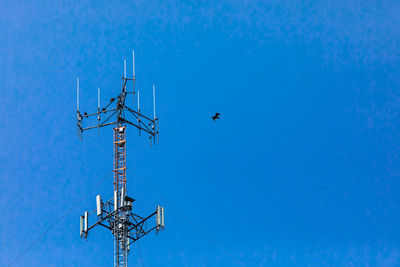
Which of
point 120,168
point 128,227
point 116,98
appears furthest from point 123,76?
point 128,227

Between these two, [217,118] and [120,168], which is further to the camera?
[217,118]

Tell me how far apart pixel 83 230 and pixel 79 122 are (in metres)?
8.35

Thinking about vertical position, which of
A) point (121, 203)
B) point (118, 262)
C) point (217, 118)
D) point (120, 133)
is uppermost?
point (217, 118)

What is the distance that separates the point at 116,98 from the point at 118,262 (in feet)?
39.9

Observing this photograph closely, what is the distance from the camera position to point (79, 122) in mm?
57000

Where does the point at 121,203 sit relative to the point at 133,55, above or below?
below

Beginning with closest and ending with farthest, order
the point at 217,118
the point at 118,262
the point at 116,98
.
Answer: the point at 118,262, the point at 116,98, the point at 217,118

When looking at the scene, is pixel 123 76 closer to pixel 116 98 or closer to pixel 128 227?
pixel 116 98

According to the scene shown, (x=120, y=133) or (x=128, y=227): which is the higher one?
(x=120, y=133)

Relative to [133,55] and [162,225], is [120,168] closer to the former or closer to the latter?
[162,225]

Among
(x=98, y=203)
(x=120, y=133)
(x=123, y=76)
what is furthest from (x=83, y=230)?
(x=123, y=76)

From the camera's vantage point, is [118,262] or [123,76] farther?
[123,76]

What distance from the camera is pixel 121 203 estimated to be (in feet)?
174

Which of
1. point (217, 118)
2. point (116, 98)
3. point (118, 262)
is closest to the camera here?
point (118, 262)
